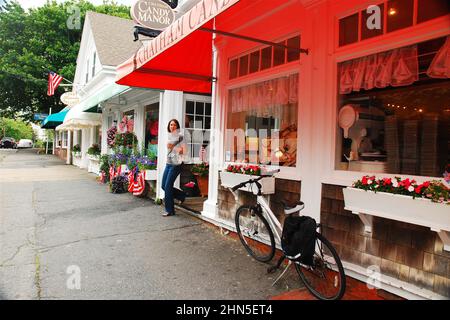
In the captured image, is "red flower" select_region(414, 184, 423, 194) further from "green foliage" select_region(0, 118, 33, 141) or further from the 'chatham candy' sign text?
"green foliage" select_region(0, 118, 33, 141)

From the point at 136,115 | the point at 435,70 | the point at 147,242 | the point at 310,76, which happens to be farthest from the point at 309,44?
the point at 136,115

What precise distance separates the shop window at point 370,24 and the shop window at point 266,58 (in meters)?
1.52

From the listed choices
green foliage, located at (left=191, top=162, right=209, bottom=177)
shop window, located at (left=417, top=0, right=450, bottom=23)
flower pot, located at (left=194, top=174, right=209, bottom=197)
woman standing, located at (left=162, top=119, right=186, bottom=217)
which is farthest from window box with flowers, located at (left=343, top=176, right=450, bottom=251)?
flower pot, located at (left=194, top=174, right=209, bottom=197)

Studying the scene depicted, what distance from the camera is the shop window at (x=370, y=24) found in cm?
333

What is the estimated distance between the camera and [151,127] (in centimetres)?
938

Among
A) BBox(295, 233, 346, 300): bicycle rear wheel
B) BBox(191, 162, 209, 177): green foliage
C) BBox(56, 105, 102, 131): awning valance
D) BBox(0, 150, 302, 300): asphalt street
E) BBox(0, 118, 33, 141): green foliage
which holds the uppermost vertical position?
BBox(0, 118, 33, 141): green foliage

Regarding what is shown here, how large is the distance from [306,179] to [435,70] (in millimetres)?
1742

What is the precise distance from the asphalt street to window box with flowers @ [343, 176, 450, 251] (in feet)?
3.50

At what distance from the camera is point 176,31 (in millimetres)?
3623

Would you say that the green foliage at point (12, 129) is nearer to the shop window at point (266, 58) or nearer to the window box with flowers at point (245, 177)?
the window box with flowers at point (245, 177)

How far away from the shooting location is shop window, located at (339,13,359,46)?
11.8 feet

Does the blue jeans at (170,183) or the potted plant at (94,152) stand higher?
the potted plant at (94,152)

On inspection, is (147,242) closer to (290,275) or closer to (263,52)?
(290,275)

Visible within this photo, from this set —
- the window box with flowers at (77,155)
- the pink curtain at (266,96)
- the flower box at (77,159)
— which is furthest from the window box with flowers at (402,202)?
the window box with flowers at (77,155)
